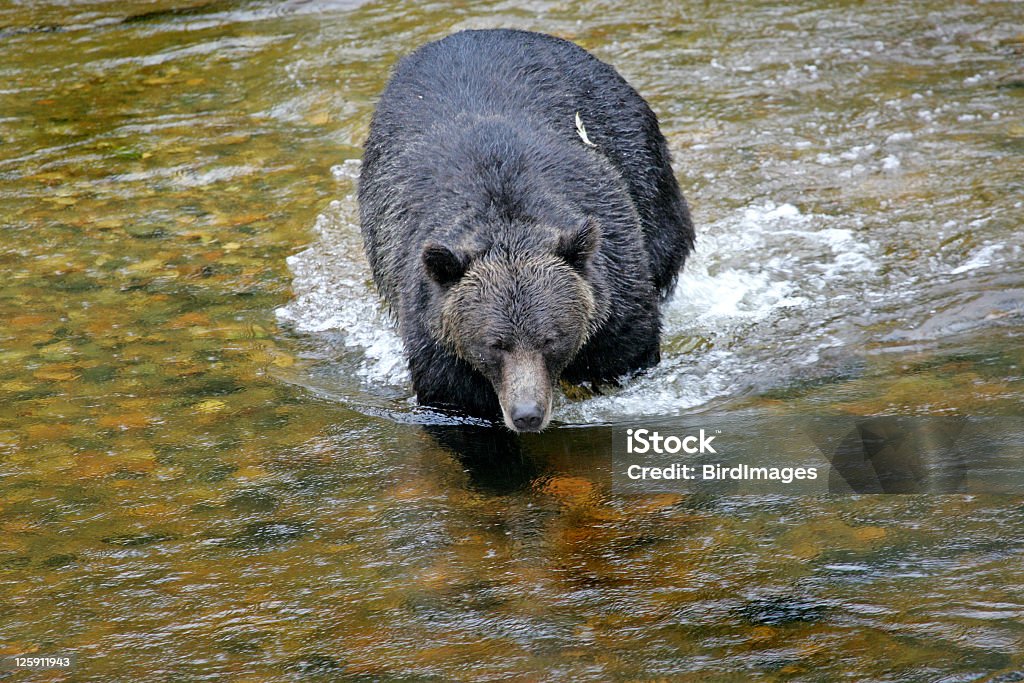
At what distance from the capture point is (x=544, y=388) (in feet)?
19.9

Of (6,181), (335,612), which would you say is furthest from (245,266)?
(335,612)

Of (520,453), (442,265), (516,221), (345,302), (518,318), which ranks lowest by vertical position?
(520,453)

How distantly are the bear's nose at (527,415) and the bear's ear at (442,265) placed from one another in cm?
83

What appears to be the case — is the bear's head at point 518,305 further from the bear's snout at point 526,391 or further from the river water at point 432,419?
the river water at point 432,419

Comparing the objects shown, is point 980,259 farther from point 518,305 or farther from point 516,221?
point 518,305

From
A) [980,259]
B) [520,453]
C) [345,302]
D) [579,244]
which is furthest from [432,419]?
[980,259]

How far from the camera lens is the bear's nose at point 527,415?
593 cm

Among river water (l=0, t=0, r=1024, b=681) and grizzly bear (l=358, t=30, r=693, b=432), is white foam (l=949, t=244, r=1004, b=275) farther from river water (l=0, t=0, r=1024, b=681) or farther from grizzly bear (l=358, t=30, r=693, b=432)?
grizzly bear (l=358, t=30, r=693, b=432)

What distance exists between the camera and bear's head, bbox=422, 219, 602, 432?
6133mm

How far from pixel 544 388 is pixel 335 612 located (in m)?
1.66

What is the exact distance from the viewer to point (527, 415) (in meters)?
5.94

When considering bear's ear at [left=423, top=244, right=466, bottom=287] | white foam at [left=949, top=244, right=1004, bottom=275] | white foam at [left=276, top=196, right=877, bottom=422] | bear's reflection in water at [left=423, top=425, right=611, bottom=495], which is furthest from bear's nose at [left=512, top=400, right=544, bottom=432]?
white foam at [left=949, top=244, right=1004, bottom=275]

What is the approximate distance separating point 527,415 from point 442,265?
0.95 metres

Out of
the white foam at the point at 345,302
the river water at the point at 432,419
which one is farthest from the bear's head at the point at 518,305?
the white foam at the point at 345,302
